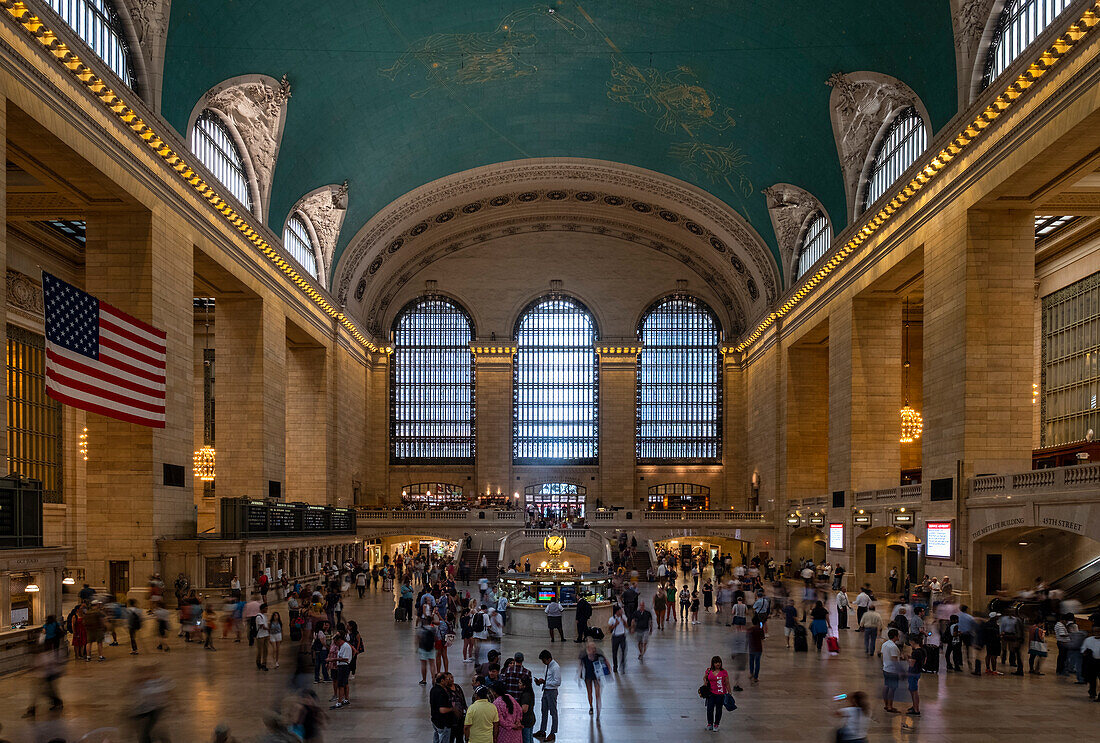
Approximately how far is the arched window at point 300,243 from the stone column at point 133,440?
1218 cm

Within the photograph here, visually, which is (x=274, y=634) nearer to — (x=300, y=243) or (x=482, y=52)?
(x=482, y=52)

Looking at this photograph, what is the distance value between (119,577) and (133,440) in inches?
130

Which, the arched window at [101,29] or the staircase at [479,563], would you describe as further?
the staircase at [479,563]

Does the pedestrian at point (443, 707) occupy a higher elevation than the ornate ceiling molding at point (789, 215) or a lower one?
lower

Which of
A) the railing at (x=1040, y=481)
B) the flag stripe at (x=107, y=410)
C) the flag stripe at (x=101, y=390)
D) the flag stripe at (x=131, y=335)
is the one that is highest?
the flag stripe at (x=131, y=335)

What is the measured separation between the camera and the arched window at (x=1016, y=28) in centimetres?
2055

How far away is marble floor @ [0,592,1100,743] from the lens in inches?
471

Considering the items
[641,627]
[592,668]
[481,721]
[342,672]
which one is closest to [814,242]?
[641,627]

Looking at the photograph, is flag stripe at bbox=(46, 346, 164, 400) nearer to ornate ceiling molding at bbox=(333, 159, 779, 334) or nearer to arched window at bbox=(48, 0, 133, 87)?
arched window at bbox=(48, 0, 133, 87)

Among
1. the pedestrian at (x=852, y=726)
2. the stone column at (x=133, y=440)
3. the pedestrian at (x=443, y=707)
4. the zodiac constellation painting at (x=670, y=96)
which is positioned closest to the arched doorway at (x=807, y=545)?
the zodiac constellation painting at (x=670, y=96)

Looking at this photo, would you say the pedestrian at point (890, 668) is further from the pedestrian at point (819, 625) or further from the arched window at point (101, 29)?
the arched window at point (101, 29)

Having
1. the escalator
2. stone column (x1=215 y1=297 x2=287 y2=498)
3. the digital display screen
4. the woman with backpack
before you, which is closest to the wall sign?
the digital display screen

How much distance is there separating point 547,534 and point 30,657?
2489 cm

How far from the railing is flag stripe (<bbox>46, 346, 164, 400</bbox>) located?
19282 millimetres
